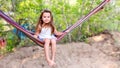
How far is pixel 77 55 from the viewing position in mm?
4887

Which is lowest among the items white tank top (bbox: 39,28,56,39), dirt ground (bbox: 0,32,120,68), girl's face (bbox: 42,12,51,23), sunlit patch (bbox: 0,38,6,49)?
dirt ground (bbox: 0,32,120,68)

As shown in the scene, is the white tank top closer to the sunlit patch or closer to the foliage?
the foliage

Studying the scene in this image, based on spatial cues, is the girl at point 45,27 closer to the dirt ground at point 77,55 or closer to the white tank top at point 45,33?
the white tank top at point 45,33

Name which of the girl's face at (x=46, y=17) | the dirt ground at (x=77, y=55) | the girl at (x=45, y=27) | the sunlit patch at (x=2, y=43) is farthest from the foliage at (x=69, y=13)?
the girl's face at (x=46, y=17)

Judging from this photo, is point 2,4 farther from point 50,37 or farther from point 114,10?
point 114,10

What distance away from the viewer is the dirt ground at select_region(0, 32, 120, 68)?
14.8 ft

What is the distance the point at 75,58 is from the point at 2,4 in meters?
1.57

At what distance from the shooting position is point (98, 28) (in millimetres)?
5914

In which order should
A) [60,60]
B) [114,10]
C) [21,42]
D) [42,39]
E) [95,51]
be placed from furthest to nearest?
[114,10] < [21,42] < [95,51] < [60,60] < [42,39]

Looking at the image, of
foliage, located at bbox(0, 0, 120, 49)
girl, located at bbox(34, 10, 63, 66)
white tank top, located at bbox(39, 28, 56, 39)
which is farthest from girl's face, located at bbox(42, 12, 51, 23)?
foliage, located at bbox(0, 0, 120, 49)

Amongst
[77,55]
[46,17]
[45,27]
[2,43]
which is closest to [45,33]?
[45,27]

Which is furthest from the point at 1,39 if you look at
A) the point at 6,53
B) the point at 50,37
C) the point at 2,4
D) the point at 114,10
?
the point at 114,10

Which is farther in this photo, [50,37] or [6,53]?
[6,53]

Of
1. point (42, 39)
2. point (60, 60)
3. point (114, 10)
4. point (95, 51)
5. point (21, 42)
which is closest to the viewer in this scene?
point (42, 39)
